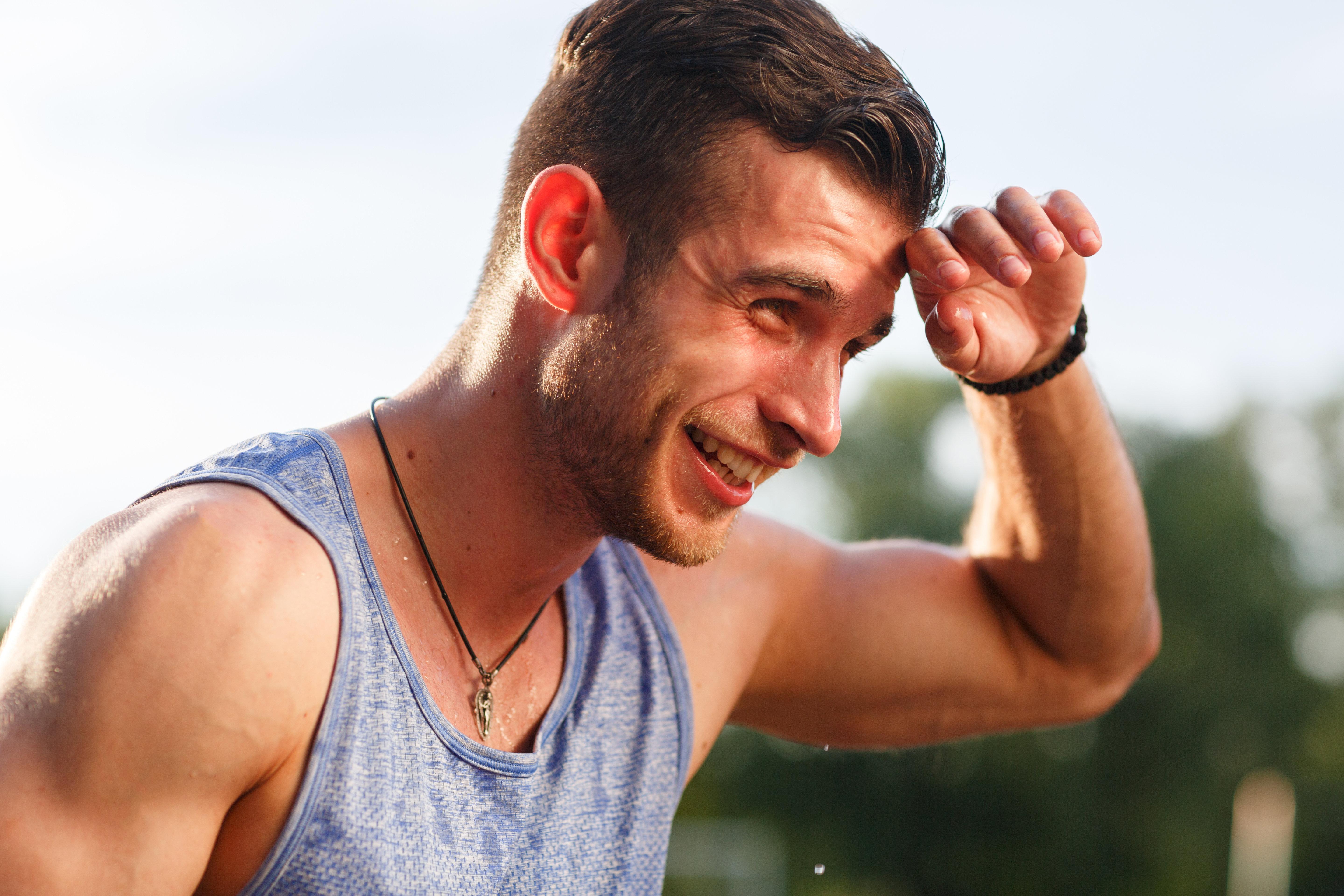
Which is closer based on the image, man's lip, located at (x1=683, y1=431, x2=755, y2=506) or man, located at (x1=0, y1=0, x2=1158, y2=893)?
man, located at (x1=0, y1=0, x2=1158, y2=893)

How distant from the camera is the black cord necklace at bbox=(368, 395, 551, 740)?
8.09 ft

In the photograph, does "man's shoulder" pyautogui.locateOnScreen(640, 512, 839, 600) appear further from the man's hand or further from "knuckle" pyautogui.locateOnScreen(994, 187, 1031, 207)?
"knuckle" pyautogui.locateOnScreen(994, 187, 1031, 207)

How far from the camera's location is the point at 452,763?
7.61ft

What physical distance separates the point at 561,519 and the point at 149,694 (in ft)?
3.12

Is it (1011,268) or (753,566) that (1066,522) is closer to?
(753,566)

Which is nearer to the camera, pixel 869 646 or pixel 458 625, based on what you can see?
pixel 458 625

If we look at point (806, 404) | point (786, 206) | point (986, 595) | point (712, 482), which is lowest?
point (986, 595)

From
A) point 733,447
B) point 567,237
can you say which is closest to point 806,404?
point 733,447

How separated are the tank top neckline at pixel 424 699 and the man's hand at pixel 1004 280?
1.25m

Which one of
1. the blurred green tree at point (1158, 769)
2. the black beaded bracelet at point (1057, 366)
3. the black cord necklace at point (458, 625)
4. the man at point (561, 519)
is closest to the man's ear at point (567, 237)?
the man at point (561, 519)

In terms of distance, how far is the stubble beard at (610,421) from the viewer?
97.5 inches

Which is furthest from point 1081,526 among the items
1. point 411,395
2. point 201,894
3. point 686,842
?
point 686,842

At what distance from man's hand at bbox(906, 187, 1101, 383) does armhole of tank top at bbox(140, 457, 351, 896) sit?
1.36 meters

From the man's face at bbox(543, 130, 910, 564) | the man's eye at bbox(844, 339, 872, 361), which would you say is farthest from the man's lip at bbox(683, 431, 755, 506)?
the man's eye at bbox(844, 339, 872, 361)
